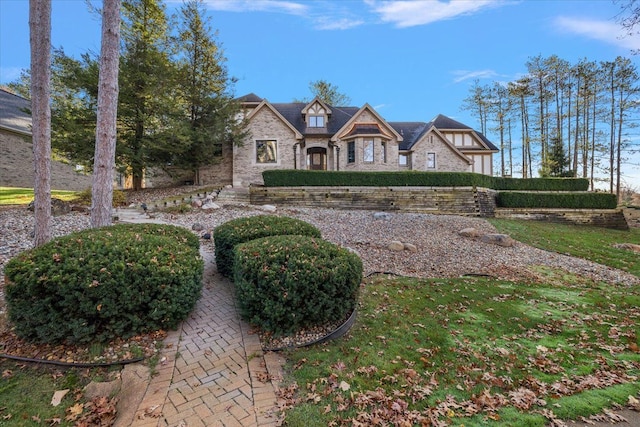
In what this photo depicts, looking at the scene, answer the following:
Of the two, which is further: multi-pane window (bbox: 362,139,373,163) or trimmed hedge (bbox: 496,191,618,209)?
multi-pane window (bbox: 362,139,373,163)

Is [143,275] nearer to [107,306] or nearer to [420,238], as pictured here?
[107,306]

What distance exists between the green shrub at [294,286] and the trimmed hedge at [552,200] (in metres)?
17.4

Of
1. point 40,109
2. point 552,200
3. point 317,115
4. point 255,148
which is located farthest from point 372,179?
point 40,109

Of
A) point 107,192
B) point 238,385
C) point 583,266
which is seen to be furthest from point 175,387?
point 583,266

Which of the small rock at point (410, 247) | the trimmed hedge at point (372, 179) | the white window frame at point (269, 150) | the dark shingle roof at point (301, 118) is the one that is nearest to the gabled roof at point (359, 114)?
the dark shingle roof at point (301, 118)

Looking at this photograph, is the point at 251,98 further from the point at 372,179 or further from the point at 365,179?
the point at 372,179

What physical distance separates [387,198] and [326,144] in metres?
7.66

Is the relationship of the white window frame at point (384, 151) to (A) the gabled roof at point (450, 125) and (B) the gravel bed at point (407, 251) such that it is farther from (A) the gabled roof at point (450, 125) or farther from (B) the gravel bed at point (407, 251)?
(B) the gravel bed at point (407, 251)

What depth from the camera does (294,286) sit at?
3.47 m

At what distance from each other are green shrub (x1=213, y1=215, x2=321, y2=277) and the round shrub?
1.51 m

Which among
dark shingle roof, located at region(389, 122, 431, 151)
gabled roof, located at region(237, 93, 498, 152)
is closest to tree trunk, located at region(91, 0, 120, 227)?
gabled roof, located at region(237, 93, 498, 152)

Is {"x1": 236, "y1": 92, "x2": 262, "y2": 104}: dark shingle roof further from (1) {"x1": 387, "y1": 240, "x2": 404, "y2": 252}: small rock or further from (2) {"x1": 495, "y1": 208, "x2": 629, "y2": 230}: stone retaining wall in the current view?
(1) {"x1": 387, "y1": 240, "x2": 404, "y2": 252}: small rock

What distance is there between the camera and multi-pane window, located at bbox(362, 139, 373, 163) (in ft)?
67.2

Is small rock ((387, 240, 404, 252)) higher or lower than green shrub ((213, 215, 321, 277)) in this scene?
lower
